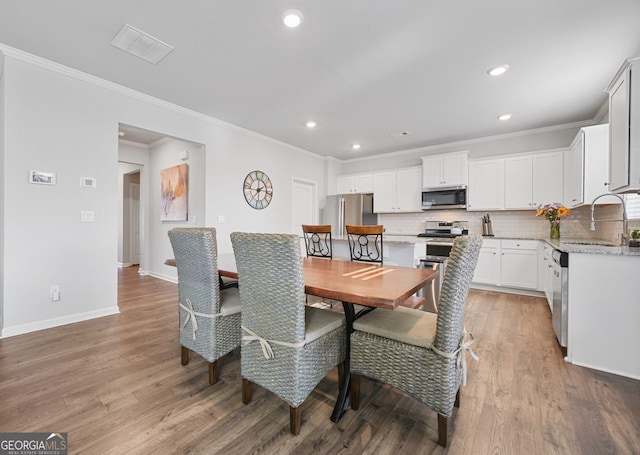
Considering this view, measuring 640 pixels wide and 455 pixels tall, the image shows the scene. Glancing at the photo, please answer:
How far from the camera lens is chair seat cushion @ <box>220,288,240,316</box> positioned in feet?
6.09

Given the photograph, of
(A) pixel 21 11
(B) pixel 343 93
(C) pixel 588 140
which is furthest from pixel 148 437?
(C) pixel 588 140

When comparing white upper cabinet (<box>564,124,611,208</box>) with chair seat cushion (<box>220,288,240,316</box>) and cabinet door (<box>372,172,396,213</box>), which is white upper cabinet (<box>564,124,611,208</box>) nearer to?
cabinet door (<box>372,172,396,213</box>)

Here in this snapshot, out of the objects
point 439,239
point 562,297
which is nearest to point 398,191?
point 439,239

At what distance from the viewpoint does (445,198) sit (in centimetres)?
486

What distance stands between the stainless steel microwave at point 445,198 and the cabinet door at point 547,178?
97cm

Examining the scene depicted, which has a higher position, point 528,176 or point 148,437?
point 528,176

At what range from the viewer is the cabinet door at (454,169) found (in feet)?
15.3

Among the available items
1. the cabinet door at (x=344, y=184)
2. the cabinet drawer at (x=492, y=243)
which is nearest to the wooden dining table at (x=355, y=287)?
the cabinet drawer at (x=492, y=243)

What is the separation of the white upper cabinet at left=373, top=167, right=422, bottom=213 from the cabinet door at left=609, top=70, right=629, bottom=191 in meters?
2.99

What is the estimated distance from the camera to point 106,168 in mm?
3100

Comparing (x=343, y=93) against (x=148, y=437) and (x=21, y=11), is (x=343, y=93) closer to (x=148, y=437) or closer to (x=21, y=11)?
(x=21, y=11)

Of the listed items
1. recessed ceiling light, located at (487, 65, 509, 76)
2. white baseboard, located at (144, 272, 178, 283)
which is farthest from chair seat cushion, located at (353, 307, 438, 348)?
white baseboard, located at (144, 272, 178, 283)

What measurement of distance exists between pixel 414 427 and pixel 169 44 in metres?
3.33

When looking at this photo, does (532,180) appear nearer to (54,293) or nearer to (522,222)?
(522,222)
